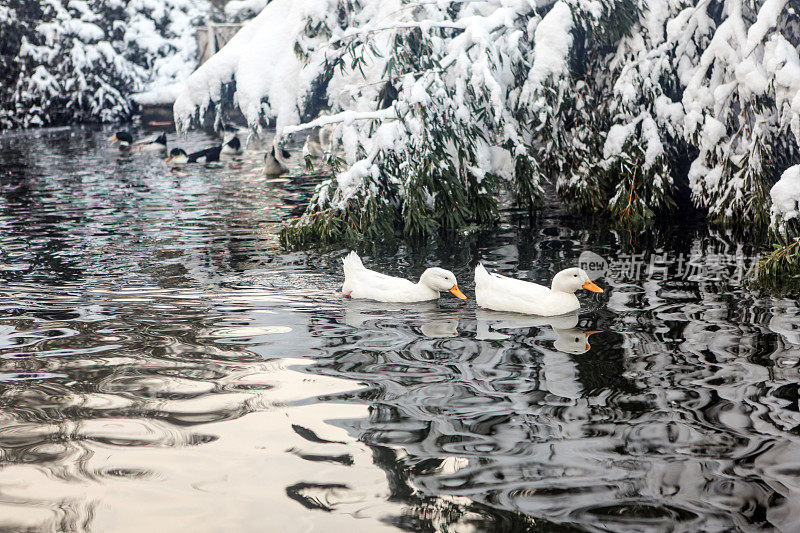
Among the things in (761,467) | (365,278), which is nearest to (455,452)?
(761,467)

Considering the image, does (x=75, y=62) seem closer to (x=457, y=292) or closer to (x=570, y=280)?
(x=457, y=292)

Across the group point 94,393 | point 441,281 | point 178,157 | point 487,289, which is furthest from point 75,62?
point 94,393

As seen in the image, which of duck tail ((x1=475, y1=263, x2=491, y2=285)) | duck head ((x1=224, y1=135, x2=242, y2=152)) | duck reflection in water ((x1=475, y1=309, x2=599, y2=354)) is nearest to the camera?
duck reflection in water ((x1=475, y1=309, x2=599, y2=354))

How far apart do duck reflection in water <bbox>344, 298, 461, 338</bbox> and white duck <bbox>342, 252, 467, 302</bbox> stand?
6 cm

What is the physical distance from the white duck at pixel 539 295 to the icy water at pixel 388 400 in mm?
149

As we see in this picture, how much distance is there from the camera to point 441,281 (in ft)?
25.3

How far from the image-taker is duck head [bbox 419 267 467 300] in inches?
302

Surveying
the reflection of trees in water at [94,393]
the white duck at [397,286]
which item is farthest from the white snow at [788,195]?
the reflection of trees in water at [94,393]

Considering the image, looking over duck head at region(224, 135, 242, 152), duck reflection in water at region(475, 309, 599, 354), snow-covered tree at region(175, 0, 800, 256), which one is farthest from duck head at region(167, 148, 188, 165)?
duck reflection in water at region(475, 309, 599, 354)

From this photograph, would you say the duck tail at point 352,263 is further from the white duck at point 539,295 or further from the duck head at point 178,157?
the duck head at point 178,157

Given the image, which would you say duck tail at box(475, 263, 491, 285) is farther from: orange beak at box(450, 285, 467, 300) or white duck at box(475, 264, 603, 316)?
orange beak at box(450, 285, 467, 300)

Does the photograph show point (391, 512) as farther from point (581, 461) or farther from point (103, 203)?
point (103, 203)

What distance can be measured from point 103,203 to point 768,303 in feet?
35.4

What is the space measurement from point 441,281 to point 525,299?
80cm
